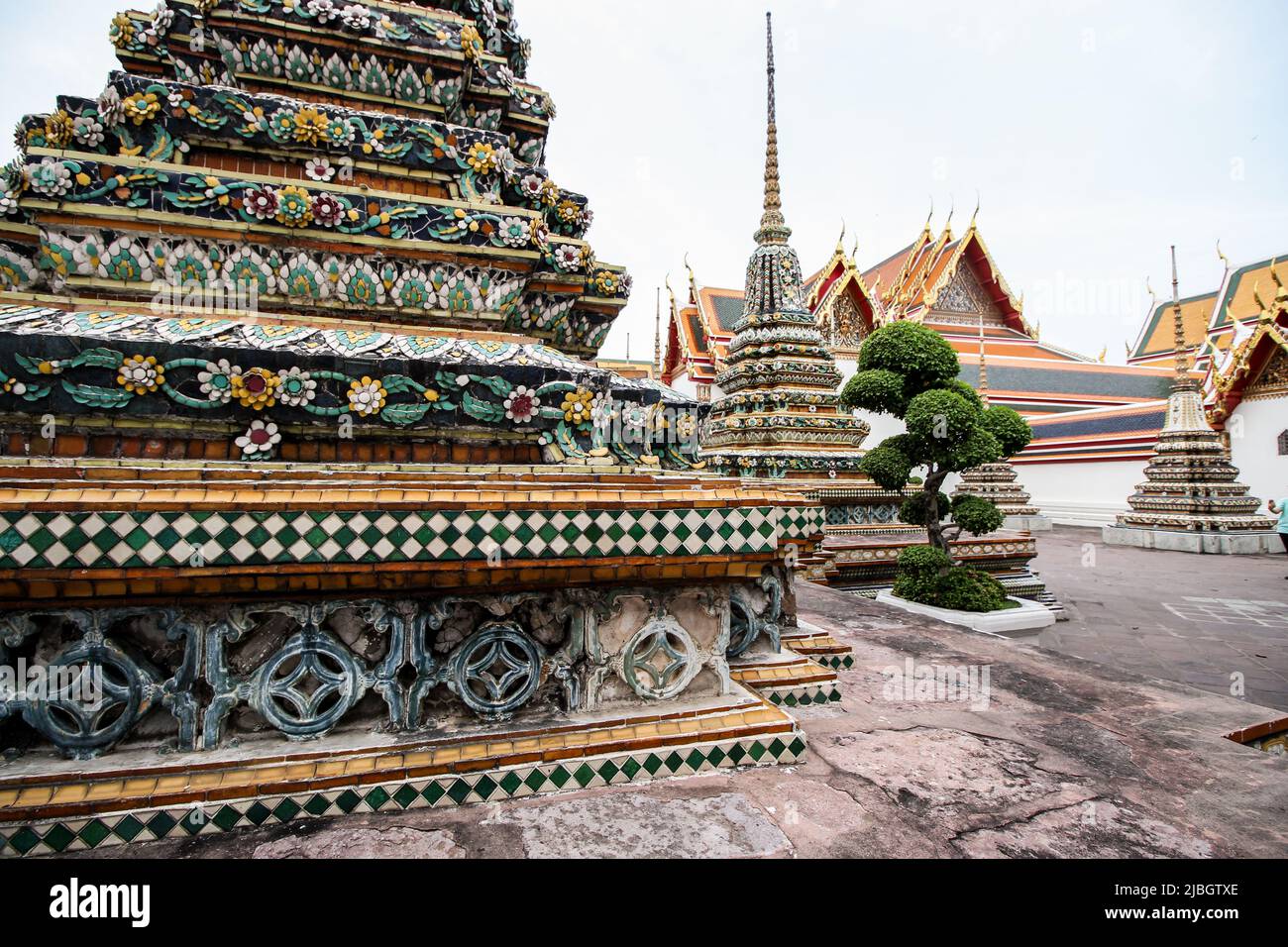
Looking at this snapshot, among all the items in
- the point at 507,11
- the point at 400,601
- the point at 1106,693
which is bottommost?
the point at 1106,693

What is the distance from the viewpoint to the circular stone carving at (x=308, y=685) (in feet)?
6.33

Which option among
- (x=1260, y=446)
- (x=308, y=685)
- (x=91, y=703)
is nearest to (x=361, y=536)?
(x=308, y=685)

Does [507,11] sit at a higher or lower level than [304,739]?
higher

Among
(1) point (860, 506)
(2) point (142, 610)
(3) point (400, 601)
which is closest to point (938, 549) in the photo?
(1) point (860, 506)

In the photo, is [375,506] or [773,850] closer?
[773,850]

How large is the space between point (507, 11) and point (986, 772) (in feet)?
19.3

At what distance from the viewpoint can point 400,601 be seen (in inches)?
79.7

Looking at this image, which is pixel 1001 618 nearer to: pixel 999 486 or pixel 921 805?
pixel 921 805

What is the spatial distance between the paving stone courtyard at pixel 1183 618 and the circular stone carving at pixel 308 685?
571 cm

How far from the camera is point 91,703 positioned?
182 centimetres

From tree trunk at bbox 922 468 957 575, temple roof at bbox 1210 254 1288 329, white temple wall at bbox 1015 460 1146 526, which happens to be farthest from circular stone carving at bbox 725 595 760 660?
temple roof at bbox 1210 254 1288 329

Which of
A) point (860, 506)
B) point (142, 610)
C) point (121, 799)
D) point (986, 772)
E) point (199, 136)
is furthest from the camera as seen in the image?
point (860, 506)
